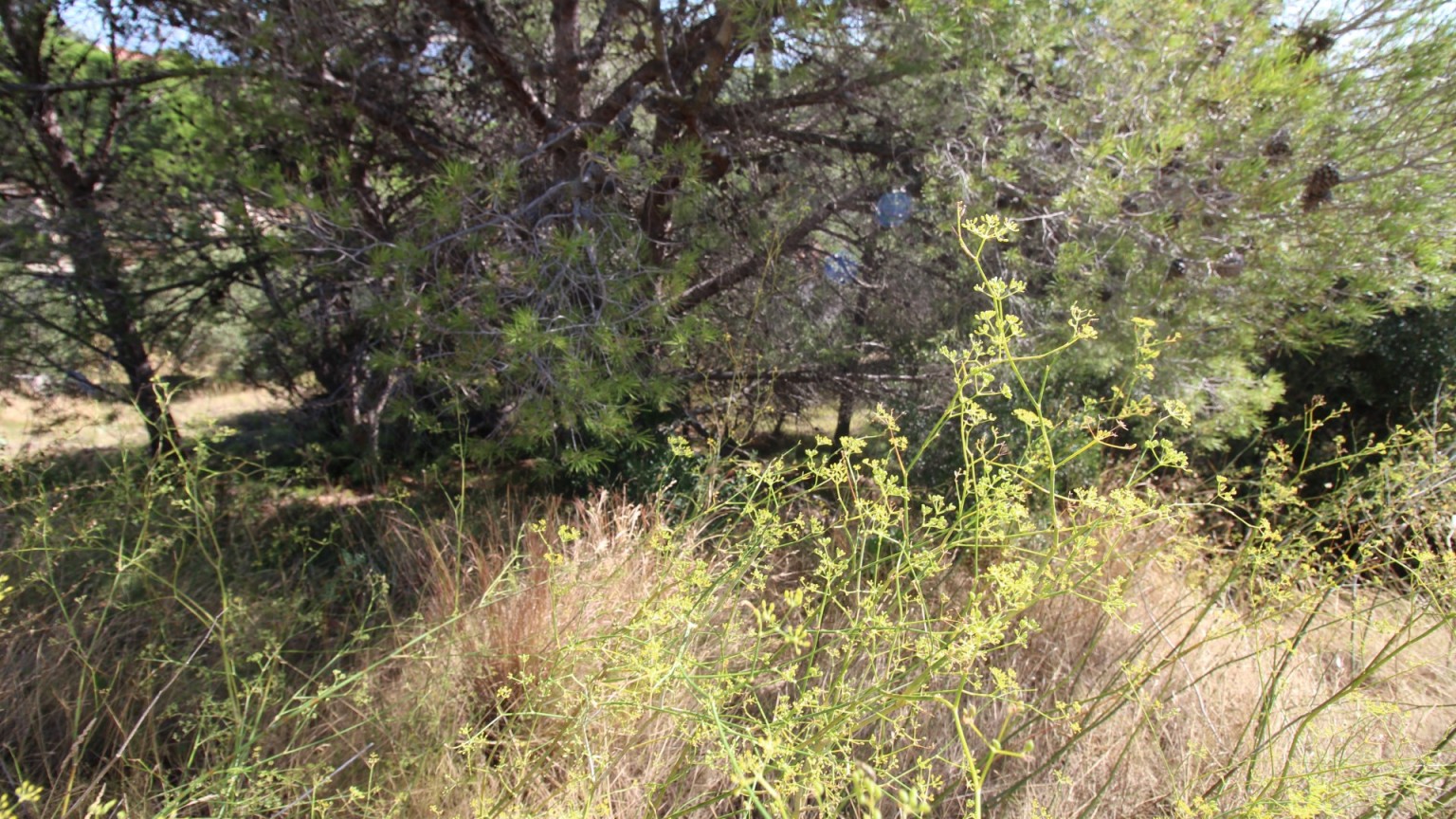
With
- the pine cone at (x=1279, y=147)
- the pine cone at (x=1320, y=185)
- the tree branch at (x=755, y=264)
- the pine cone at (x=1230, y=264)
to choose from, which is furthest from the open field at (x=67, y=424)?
the pine cone at (x=1320, y=185)

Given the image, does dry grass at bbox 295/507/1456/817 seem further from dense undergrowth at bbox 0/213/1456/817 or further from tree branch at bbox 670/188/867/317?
tree branch at bbox 670/188/867/317

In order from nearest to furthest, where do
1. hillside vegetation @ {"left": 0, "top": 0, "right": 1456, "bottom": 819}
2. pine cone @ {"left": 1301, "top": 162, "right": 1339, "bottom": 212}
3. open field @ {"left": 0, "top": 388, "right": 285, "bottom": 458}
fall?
hillside vegetation @ {"left": 0, "top": 0, "right": 1456, "bottom": 819}
pine cone @ {"left": 1301, "top": 162, "right": 1339, "bottom": 212}
open field @ {"left": 0, "top": 388, "right": 285, "bottom": 458}

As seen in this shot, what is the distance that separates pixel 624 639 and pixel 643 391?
158 centimetres

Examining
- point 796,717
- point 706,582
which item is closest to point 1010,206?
point 706,582

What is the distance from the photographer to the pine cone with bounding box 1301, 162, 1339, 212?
3.19 m

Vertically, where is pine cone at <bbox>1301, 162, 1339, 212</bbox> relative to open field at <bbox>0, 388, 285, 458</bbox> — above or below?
above

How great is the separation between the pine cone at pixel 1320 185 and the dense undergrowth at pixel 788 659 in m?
1.02

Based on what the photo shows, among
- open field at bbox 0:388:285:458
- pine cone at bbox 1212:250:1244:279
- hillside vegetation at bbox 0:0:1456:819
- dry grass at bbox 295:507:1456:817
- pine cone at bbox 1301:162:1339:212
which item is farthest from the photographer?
open field at bbox 0:388:285:458

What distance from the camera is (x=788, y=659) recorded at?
1899 millimetres

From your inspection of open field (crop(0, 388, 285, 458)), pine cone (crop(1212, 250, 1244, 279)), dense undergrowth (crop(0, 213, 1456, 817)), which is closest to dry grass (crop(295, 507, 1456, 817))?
dense undergrowth (crop(0, 213, 1456, 817))

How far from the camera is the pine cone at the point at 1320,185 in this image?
3191 millimetres

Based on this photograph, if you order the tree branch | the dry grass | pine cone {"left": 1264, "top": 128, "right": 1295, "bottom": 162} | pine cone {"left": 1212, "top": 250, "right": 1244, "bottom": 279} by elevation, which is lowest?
the dry grass

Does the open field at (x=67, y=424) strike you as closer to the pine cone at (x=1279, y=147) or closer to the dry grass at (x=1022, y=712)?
the dry grass at (x=1022, y=712)

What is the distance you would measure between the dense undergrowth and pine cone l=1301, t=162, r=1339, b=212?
1.02 m
